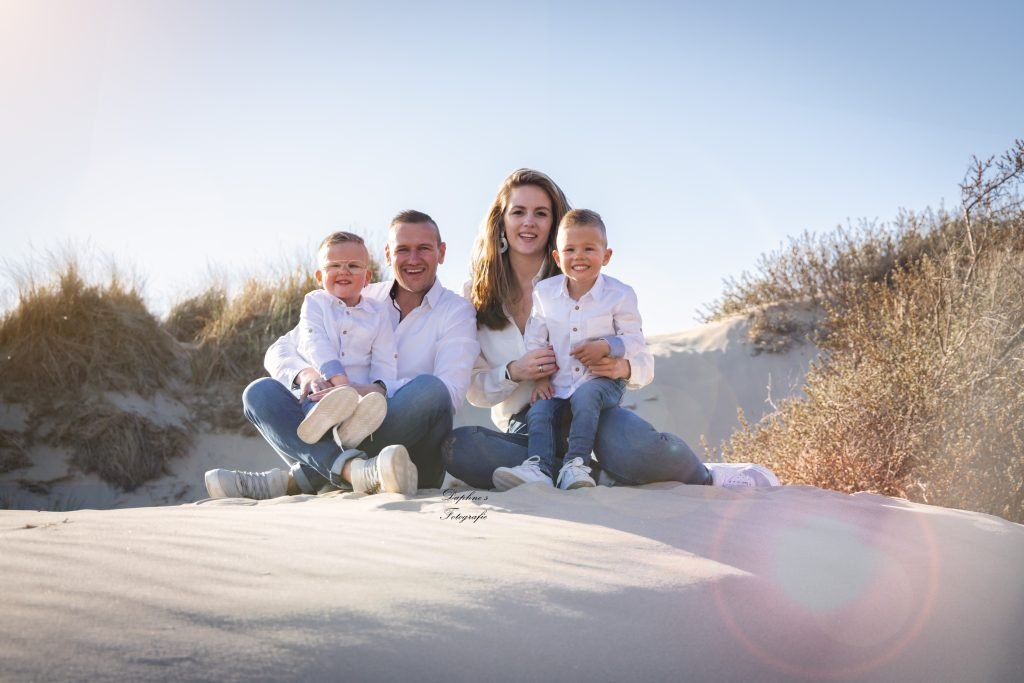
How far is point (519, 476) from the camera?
11.0 ft

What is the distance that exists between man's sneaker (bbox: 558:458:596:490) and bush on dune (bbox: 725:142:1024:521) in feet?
5.48

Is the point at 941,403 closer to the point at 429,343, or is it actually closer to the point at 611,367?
the point at 611,367

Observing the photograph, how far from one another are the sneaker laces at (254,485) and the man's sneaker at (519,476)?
3.75ft

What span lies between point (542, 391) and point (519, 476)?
61 centimetres

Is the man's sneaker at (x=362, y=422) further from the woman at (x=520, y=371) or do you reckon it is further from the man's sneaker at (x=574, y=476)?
the man's sneaker at (x=574, y=476)

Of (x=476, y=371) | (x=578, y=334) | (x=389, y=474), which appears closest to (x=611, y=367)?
(x=578, y=334)

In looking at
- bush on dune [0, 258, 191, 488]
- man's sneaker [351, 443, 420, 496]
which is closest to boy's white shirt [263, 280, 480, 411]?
man's sneaker [351, 443, 420, 496]

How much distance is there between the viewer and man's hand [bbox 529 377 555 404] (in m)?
3.86

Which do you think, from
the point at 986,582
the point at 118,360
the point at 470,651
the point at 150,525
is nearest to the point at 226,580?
the point at 470,651

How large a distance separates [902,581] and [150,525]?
2.16 metres

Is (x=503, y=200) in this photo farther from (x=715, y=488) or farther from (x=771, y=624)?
(x=771, y=624)

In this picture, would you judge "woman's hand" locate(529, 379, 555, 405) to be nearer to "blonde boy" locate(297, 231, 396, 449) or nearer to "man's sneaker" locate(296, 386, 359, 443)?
"blonde boy" locate(297, 231, 396, 449)

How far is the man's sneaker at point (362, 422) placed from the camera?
3.44 metres

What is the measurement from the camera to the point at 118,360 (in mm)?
7508
